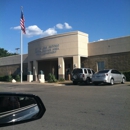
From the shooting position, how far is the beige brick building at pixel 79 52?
27609 millimetres

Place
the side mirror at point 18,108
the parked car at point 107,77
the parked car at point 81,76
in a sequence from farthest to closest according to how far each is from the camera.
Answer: the parked car at point 81,76 → the parked car at point 107,77 → the side mirror at point 18,108

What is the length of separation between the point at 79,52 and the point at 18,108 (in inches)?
1061

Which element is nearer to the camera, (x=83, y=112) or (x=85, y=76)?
(x=83, y=112)

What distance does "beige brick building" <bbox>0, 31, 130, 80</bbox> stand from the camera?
90.6 ft

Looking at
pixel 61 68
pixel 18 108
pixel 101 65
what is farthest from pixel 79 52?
pixel 18 108

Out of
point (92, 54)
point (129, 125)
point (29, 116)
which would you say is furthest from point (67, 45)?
point (29, 116)

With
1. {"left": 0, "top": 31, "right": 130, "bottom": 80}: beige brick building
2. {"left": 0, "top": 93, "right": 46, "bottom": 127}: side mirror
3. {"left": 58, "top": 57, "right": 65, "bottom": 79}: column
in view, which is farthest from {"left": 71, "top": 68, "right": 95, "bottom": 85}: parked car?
{"left": 0, "top": 93, "right": 46, "bottom": 127}: side mirror

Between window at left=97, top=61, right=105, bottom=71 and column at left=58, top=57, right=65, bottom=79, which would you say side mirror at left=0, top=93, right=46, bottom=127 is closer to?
window at left=97, top=61, right=105, bottom=71

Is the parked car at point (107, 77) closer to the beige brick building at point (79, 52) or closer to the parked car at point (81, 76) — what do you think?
the parked car at point (81, 76)

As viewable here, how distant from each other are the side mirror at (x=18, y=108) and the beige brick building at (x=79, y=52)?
2484 cm

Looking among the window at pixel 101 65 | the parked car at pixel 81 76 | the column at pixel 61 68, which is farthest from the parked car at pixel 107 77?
the column at pixel 61 68

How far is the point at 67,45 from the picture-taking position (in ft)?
101

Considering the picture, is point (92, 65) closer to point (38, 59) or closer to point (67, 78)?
point (67, 78)

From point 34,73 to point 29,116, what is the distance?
33.4 meters
